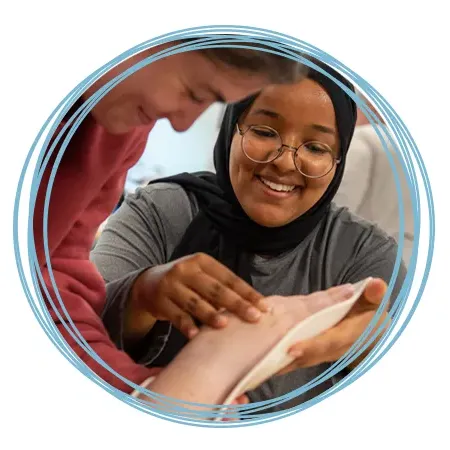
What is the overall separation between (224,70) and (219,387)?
382 millimetres

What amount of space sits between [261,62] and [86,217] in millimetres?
289

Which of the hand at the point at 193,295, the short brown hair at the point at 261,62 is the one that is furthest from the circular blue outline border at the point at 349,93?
the hand at the point at 193,295

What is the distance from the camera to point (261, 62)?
0.70 m

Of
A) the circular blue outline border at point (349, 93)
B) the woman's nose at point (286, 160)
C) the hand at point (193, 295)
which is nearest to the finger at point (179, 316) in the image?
the hand at point (193, 295)

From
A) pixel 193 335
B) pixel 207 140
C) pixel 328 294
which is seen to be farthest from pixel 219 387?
pixel 207 140

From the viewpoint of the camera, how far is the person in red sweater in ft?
2.31

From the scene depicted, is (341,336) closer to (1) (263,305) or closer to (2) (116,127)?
(1) (263,305)

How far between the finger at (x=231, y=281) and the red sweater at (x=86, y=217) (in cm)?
13

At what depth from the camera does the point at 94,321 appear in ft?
2.51

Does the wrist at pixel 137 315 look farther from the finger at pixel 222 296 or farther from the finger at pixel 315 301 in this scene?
the finger at pixel 315 301

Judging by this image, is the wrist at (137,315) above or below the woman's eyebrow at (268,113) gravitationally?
below

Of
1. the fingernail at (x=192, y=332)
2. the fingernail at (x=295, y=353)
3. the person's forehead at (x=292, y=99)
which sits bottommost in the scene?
the fingernail at (x=295, y=353)

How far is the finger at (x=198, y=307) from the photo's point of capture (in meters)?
0.73

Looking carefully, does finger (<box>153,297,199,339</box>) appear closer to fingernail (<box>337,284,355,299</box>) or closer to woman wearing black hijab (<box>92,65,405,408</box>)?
woman wearing black hijab (<box>92,65,405,408</box>)
